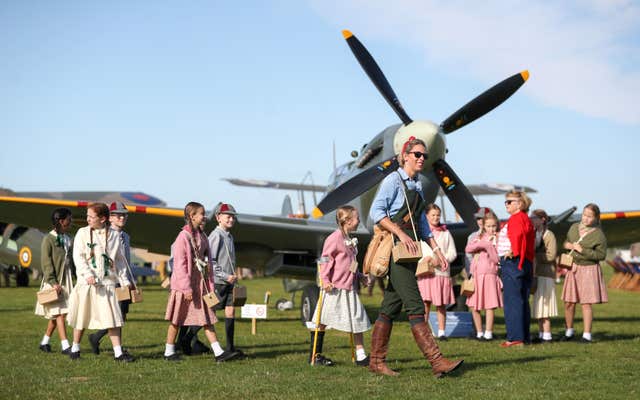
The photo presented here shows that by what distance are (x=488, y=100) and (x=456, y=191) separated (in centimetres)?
155

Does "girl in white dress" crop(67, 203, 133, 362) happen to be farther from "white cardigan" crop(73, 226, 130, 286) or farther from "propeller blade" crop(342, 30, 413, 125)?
"propeller blade" crop(342, 30, 413, 125)

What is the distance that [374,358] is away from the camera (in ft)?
19.6

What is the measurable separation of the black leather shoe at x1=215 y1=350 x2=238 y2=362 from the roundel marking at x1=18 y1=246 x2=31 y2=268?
70.3 ft

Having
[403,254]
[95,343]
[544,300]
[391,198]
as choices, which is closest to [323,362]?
[403,254]

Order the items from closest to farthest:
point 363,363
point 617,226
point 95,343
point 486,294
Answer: point 363,363 < point 95,343 < point 486,294 < point 617,226

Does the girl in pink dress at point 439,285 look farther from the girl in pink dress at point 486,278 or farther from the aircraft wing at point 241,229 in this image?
the aircraft wing at point 241,229

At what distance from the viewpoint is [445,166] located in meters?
11.1

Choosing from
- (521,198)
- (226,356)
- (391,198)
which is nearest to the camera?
(391,198)

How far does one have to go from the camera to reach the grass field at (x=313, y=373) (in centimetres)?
502

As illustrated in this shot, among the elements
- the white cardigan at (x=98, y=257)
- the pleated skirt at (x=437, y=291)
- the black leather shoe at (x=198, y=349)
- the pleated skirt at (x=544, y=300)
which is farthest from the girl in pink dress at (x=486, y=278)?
the white cardigan at (x=98, y=257)

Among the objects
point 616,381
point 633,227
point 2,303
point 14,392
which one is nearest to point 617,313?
point 633,227

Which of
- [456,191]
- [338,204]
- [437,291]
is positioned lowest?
[437,291]

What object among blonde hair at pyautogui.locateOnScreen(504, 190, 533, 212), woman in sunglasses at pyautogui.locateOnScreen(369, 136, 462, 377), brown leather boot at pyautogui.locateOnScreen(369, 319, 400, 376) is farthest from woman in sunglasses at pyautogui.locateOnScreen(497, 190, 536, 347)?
brown leather boot at pyautogui.locateOnScreen(369, 319, 400, 376)

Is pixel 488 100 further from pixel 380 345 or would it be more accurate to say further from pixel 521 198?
pixel 380 345
